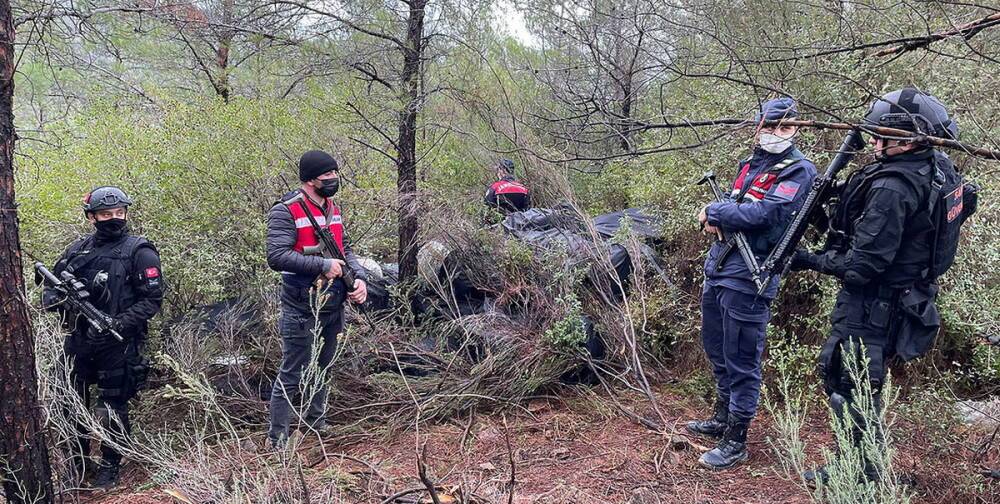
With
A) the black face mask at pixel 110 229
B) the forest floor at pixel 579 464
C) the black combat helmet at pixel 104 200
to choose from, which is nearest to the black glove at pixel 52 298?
the black face mask at pixel 110 229

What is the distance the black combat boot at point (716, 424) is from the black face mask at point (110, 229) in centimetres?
362

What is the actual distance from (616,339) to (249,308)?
9.05ft

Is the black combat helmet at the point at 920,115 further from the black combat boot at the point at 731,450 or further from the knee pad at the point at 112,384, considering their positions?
the knee pad at the point at 112,384

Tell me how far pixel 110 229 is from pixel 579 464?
10.1 feet

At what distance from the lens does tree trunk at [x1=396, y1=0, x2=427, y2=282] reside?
17.2 ft

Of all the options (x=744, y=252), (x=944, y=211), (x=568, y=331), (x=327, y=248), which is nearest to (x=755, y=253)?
(x=744, y=252)

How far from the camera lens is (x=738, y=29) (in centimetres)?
510

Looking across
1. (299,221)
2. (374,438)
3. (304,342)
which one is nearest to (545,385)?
(374,438)

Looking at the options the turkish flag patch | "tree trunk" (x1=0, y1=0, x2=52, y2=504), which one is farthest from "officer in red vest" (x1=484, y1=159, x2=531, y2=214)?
"tree trunk" (x1=0, y1=0, x2=52, y2=504)

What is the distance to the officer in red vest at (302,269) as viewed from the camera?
3654 millimetres

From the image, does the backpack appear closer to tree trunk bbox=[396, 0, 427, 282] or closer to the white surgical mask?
the white surgical mask

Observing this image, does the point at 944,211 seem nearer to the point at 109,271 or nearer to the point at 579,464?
the point at 579,464

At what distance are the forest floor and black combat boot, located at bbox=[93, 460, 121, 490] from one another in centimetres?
8

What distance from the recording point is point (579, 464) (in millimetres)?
3549
